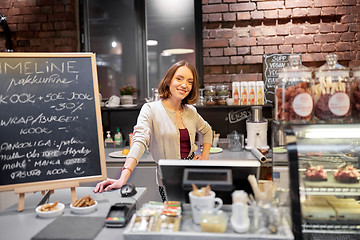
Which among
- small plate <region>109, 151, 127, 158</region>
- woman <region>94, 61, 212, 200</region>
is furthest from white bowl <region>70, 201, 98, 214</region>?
small plate <region>109, 151, 127, 158</region>

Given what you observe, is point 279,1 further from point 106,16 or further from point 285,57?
point 106,16

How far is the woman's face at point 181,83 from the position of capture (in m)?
2.37

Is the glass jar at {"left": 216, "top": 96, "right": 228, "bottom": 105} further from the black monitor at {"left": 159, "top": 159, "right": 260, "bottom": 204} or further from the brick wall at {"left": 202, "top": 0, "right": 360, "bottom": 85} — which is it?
the black monitor at {"left": 159, "top": 159, "right": 260, "bottom": 204}

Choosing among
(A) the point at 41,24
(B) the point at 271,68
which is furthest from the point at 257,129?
(A) the point at 41,24

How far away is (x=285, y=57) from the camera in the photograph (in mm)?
3775

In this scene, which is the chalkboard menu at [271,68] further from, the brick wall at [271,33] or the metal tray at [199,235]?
the metal tray at [199,235]

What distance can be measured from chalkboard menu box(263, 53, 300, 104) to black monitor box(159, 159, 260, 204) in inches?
102

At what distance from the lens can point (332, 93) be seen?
1.32m

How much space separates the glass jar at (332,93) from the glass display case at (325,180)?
5 cm

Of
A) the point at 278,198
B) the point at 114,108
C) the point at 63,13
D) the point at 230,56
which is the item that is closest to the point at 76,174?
the point at 278,198

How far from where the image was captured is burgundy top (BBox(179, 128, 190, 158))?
2.50 meters

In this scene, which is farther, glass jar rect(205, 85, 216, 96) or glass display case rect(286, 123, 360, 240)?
glass jar rect(205, 85, 216, 96)

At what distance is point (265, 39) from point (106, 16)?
2118mm

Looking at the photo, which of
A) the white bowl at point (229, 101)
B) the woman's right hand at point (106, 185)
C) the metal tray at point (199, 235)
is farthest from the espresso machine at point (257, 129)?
the metal tray at point (199, 235)
